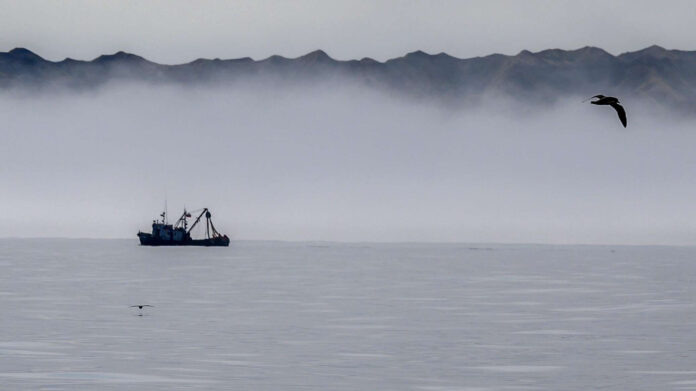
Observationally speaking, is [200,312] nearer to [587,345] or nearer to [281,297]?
[281,297]

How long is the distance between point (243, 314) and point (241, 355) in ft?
85.4

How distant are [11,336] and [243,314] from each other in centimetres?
1990

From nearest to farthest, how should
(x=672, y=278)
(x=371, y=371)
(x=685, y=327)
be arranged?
(x=371, y=371) < (x=685, y=327) < (x=672, y=278)

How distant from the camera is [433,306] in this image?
96.1 meters

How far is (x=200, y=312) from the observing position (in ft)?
286

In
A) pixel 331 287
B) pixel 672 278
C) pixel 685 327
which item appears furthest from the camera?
pixel 672 278

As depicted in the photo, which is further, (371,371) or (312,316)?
(312,316)

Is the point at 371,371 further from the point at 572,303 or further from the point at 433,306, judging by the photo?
the point at 572,303

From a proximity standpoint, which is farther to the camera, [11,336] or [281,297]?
[281,297]

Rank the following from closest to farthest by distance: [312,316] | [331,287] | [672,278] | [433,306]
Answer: [312,316]
[433,306]
[331,287]
[672,278]

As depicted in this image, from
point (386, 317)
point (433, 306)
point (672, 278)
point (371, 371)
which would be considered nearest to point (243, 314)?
point (386, 317)

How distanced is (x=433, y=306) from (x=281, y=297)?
15.5 m

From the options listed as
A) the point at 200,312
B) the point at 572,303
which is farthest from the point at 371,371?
the point at 572,303

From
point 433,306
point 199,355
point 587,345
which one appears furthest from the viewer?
point 433,306
